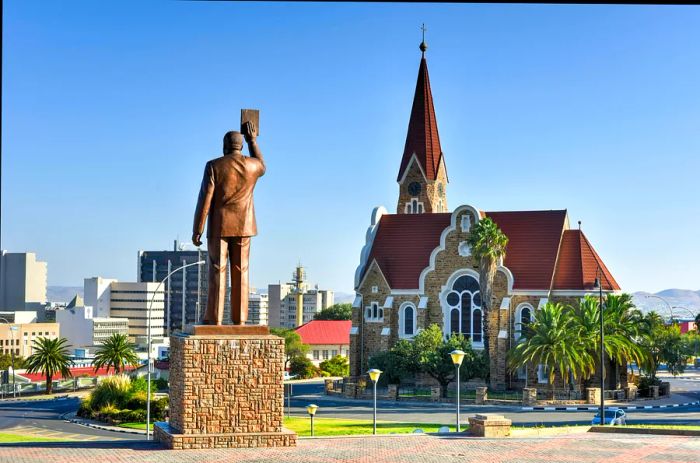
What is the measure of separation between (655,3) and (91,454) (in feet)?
42.7

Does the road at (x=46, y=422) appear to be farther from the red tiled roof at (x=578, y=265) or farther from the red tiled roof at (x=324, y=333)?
the red tiled roof at (x=324, y=333)

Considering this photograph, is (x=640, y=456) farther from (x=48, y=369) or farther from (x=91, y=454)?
(x=48, y=369)

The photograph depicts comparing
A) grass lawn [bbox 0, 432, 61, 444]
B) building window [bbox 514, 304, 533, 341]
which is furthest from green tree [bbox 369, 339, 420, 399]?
grass lawn [bbox 0, 432, 61, 444]

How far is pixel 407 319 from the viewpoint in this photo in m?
60.5

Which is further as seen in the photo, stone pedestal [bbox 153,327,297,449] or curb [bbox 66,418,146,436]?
curb [bbox 66,418,146,436]

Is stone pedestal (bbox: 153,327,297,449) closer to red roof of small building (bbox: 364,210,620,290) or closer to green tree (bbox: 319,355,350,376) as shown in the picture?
red roof of small building (bbox: 364,210,620,290)

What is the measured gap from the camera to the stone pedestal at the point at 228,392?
17.6 meters

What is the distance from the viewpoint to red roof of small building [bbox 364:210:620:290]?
189ft

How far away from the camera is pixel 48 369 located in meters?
63.4

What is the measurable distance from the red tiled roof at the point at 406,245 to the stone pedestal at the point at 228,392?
42.5 metres

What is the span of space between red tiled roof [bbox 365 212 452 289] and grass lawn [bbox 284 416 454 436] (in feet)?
59.6

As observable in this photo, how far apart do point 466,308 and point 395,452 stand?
42049 mm

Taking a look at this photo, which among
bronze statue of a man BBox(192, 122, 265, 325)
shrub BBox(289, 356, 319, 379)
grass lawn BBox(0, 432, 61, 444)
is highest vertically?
bronze statue of a man BBox(192, 122, 265, 325)

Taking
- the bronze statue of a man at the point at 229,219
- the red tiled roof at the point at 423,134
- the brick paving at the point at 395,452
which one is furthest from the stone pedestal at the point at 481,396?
the bronze statue of a man at the point at 229,219
